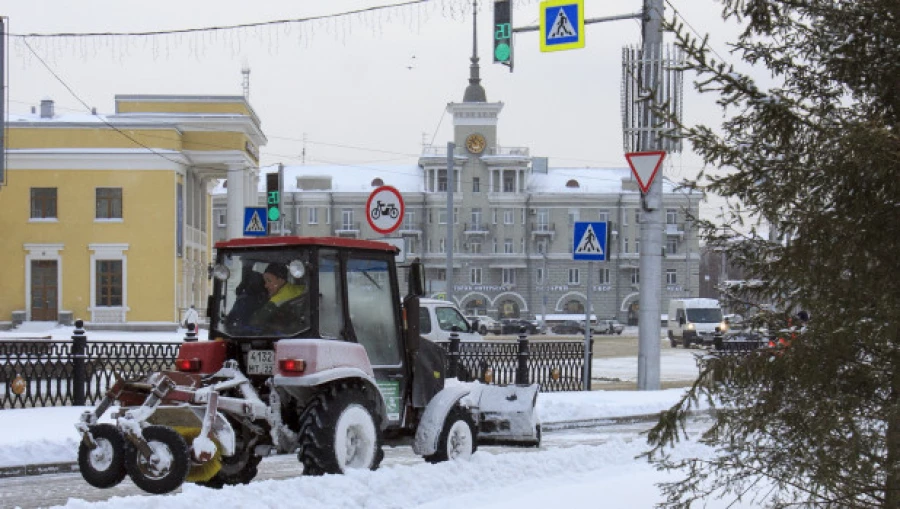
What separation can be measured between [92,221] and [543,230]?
181 ft

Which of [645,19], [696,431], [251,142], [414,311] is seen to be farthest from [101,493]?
[251,142]

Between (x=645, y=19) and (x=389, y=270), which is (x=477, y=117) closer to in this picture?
(x=645, y=19)

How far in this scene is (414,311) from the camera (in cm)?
1034

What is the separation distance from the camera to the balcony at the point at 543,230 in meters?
107

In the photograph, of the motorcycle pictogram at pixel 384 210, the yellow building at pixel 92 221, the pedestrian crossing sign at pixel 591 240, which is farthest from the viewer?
the yellow building at pixel 92 221

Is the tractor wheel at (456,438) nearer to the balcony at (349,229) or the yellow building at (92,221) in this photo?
the yellow building at (92,221)

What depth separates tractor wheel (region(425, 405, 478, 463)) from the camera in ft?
35.5

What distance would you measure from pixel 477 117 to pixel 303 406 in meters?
95.7

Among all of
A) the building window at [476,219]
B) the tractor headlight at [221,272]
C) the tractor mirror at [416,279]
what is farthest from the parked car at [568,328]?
the tractor headlight at [221,272]

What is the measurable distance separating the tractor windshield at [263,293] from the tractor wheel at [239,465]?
2.77ft

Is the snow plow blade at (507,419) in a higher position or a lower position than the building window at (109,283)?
lower

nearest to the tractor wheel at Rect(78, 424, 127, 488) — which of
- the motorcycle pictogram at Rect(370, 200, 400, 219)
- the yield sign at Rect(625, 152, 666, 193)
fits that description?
the motorcycle pictogram at Rect(370, 200, 400, 219)

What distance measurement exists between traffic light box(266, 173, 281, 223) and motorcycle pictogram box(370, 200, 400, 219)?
9.88 ft

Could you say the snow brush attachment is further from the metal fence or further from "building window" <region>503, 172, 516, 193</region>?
"building window" <region>503, 172, 516, 193</region>
